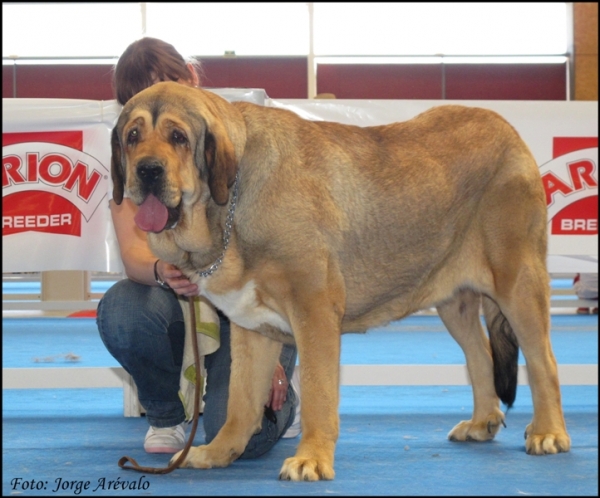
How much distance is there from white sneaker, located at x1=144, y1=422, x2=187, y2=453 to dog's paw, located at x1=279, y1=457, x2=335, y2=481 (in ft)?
2.50

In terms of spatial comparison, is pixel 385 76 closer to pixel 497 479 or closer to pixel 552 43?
pixel 552 43

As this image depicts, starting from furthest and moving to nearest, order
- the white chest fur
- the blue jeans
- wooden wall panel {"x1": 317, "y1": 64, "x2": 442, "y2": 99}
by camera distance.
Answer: wooden wall panel {"x1": 317, "y1": 64, "x2": 442, "y2": 99} < the blue jeans < the white chest fur

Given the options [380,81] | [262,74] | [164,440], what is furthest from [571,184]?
[262,74]

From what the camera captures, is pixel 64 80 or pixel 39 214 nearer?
pixel 39 214

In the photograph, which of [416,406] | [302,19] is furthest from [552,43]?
[416,406]

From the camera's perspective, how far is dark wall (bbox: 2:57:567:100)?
12.8 meters

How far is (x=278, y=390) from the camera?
3051mm

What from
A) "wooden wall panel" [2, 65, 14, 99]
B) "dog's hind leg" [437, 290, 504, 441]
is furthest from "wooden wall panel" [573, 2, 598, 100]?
"dog's hind leg" [437, 290, 504, 441]

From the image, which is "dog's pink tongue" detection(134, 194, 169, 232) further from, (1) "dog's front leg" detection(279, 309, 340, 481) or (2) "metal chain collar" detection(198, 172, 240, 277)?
(1) "dog's front leg" detection(279, 309, 340, 481)

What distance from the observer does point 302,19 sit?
10.3 m

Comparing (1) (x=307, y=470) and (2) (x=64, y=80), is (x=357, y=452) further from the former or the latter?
(2) (x=64, y=80)

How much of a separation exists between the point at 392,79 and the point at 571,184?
978 cm

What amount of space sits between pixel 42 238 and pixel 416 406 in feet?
6.67

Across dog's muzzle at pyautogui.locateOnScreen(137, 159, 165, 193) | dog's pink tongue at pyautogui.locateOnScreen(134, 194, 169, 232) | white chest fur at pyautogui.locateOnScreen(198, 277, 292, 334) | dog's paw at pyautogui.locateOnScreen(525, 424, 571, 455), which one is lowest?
dog's paw at pyautogui.locateOnScreen(525, 424, 571, 455)
